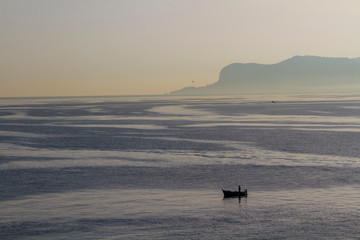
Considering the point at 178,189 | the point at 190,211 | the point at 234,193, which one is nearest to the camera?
the point at 190,211

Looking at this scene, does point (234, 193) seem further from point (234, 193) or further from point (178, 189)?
point (178, 189)

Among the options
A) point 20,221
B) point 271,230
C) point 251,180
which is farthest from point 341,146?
point 20,221

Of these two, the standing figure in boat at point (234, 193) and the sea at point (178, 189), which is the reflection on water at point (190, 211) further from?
the standing figure in boat at point (234, 193)

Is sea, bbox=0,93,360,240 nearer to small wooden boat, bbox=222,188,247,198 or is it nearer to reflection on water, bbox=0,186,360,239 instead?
reflection on water, bbox=0,186,360,239

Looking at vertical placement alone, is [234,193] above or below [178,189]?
above

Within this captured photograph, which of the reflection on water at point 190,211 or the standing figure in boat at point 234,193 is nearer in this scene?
the reflection on water at point 190,211

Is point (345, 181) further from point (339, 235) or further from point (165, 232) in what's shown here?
point (165, 232)

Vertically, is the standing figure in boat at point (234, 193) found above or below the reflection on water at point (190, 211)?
above

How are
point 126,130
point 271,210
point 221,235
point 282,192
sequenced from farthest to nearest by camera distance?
point 126,130
point 282,192
point 271,210
point 221,235

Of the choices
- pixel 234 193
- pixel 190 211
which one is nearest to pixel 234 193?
pixel 234 193

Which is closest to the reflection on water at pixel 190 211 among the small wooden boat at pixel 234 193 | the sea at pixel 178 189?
the sea at pixel 178 189

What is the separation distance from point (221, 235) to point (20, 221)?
576 inches

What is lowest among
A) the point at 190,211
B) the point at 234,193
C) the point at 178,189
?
the point at 190,211

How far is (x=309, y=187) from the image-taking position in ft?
165
